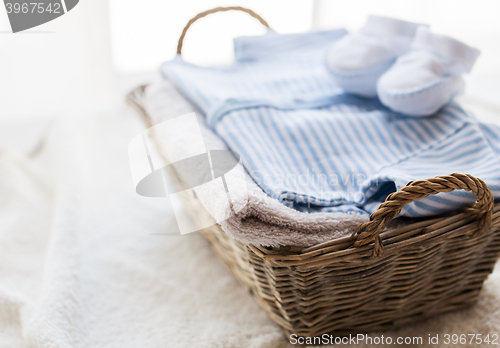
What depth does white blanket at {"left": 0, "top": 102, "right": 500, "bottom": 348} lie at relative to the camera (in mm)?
557

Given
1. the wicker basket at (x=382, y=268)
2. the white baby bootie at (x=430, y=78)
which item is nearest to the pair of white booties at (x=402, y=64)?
the white baby bootie at (x=430, y=78)

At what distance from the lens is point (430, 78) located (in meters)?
0.63

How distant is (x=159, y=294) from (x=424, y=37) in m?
0.58

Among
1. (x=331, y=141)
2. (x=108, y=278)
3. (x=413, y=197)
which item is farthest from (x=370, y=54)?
(x=108, y=278)

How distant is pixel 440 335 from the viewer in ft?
1.85

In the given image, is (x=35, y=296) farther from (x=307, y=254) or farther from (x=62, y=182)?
(x=307, y=254)

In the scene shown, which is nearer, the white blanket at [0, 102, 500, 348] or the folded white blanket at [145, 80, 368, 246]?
the folded white blanket at [145, 80, 368, 246]

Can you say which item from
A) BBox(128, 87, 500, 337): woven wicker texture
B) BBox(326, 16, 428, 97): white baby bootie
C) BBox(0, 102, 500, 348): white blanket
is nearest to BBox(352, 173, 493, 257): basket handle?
BBox(128, 87, 500, 337): woven wicker texture

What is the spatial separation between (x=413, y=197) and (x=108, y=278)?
0.48 meters

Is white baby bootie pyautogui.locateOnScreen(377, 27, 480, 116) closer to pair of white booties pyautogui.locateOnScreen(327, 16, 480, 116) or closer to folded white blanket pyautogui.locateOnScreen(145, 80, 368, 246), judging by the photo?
pair of white booties pyautogui.locateOnScreen(327, 16, 480, 116)

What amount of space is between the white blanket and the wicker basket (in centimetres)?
5

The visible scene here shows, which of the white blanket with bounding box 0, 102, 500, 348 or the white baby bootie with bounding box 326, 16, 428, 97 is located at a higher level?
the white baby bootie with bounding box 326, 16, 428, 97

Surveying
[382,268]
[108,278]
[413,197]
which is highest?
[413,197]

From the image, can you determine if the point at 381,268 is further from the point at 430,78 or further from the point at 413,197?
the point at 430,78
